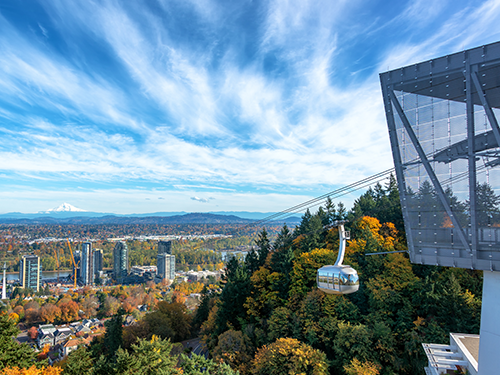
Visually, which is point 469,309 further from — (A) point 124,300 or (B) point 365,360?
(A) point 124,300

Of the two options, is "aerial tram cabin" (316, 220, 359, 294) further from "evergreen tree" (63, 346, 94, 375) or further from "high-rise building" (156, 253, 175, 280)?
"high-rise building" (156, 253, 175, 280)

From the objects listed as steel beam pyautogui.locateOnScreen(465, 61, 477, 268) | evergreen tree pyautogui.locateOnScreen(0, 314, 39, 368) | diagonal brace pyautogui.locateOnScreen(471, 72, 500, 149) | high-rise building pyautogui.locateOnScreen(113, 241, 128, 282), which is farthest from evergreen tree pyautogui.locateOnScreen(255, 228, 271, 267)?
high-rise building pyautogui.locateOnScreen(113, 241, 128, 282)

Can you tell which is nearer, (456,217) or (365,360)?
→ (456,217)

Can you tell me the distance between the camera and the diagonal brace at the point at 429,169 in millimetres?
14258

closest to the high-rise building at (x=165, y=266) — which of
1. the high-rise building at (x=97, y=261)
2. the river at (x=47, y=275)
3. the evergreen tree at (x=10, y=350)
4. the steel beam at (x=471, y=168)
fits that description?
the high-rise building at (x=97, y=261)

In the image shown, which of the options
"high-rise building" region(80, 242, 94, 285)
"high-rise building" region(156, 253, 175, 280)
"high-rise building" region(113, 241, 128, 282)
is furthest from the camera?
"high-rise building" region(113, 241, 128, 282)

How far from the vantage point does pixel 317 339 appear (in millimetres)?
27953

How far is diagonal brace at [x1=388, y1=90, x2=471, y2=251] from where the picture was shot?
1426 centimetres

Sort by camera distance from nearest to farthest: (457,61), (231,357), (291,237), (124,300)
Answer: (457,61), (231,357), (291,237), (124,300)

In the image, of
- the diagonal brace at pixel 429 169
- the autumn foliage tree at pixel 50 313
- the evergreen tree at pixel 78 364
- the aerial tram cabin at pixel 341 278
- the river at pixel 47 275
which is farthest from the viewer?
the river at pixel 47 275

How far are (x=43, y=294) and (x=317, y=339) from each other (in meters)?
135

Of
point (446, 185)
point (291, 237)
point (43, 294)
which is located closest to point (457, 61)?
point (446, 185)

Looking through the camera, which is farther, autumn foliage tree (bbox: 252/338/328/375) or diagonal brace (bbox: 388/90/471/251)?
autumn foliage tree (bbox: 252/338/328/375)

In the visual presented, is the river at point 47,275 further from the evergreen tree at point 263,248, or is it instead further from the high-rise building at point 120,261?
the evergreen tree at point 263,248
